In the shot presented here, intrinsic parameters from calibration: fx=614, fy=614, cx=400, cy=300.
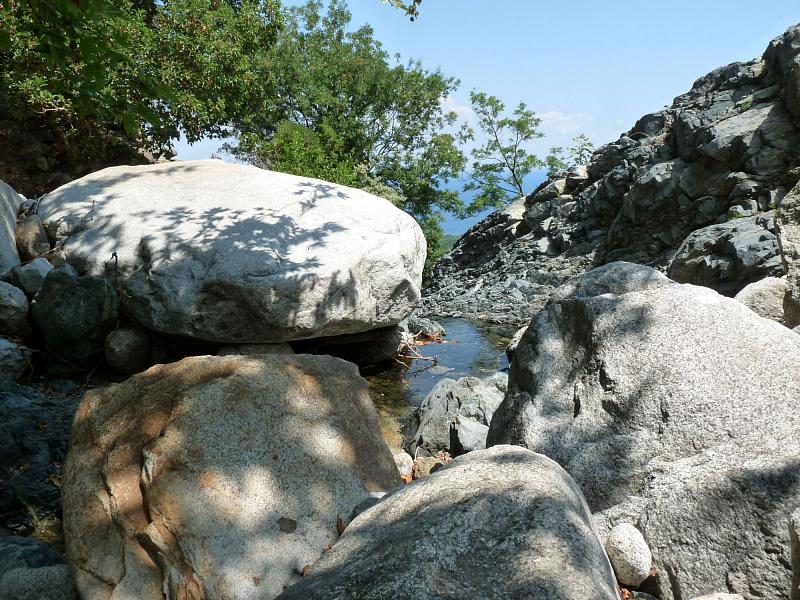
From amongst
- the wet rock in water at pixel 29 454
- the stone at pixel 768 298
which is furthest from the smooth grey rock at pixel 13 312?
the stone at pixel 768 298

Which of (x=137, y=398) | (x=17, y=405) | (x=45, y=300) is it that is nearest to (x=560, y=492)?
(x=137, y=398)

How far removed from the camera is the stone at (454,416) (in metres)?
6.53

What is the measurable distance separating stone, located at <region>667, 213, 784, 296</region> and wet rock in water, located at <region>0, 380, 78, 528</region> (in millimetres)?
10328

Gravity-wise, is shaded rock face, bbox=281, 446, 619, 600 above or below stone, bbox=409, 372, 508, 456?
above

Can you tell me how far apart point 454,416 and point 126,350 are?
4440mm

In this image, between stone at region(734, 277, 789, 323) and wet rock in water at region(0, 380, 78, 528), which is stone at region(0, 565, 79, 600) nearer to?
wet rock in water at region(0, 380, 78, 528)

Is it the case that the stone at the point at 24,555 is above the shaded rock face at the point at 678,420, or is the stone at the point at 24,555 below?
below

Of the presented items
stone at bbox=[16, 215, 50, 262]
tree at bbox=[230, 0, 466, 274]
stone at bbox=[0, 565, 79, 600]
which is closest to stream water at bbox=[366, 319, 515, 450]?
stone at bbox=[0, 565, 79, 600]

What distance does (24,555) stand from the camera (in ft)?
13.1

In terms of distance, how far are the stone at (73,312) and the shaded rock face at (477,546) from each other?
21.3 ft

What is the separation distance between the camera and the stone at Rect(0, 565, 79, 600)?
3600 mm

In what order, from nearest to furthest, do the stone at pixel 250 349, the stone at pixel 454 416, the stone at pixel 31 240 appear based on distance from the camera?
the stone at pixel 454 416 < the stone at pixel 250 349 < the stone at pixel 31 240

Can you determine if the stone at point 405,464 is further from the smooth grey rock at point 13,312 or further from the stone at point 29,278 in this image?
the stone at point 29,278

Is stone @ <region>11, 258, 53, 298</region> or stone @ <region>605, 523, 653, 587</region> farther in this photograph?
stone @ <region>11, 258, 53, 298</region>
